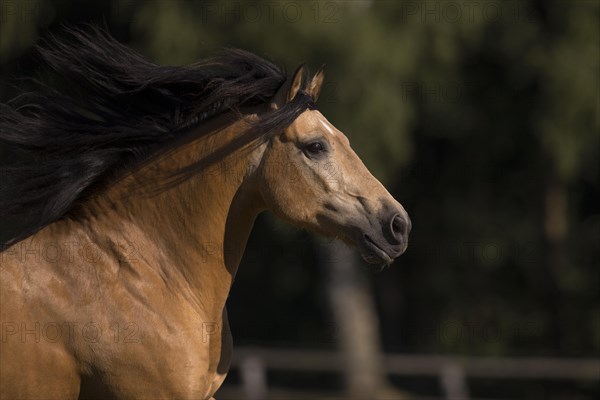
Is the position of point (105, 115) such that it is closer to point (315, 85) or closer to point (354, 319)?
point (315, 85)

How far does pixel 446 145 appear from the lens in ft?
57.6

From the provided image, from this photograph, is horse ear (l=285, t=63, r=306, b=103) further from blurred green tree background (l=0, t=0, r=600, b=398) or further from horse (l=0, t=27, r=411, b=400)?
blurred green tree background (l=0, t=0, r=600, b=398)

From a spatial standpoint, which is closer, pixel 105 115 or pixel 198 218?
pixel 198 218

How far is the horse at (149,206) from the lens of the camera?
4492 mm

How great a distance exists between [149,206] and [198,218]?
0.23m

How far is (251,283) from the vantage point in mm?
20922

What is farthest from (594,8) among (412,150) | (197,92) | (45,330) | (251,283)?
(45,330)

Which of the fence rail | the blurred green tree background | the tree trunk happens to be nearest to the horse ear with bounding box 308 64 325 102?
the blurred green tree background

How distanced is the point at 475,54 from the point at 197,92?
1163 centimetres

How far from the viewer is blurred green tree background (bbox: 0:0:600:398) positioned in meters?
13.6

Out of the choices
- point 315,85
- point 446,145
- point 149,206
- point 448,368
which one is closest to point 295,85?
point 315,85

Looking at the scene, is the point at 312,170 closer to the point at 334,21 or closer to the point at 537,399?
the point at 334,21

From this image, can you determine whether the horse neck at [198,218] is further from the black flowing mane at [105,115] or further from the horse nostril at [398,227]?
the horse nostril at [398,227]

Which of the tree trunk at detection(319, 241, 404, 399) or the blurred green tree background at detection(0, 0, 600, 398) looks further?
the tree trunk at detection(319, 241, 404, 399)
